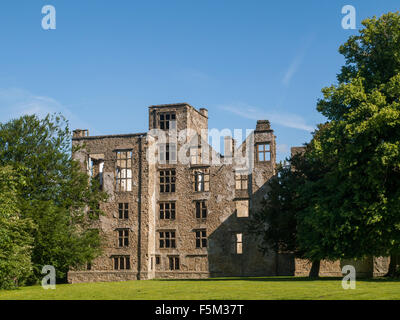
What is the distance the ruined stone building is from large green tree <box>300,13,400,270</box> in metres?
15.3

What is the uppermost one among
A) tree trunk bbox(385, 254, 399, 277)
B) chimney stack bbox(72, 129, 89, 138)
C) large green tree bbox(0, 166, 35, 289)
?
chimney stack bbox(72, 129, 89, 138)

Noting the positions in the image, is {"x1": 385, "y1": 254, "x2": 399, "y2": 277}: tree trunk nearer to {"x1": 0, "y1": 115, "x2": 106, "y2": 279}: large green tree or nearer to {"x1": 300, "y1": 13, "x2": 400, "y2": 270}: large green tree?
{"x1": 300, "y1": 13, "x2": 400, "y2": 270}: large green tree

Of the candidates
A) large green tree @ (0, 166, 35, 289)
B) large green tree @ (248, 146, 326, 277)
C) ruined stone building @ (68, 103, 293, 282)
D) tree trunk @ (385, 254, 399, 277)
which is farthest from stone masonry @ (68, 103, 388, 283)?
large green tree @ (0, 166, 35, 289)

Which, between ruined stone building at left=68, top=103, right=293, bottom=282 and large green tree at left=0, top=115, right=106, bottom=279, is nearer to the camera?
large green tree at left=0, top=115, right=106, bottom=279

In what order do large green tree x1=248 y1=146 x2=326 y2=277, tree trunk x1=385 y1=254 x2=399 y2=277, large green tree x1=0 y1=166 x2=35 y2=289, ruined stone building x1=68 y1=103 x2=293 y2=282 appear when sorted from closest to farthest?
1. large green tree x1=0 y1=166 x2=35 y2=289
2. tree trunk x1=385 y1=254 x2=399 y2=277
3. large green tree x1=248 y1=146 x2=326 y2=277
4. ruined stone building x1=68 y1=103 x2=293 y2=282

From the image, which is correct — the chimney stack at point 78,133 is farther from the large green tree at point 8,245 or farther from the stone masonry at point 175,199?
the large green tree at point 8,245

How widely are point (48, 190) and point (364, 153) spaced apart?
24.7 metres

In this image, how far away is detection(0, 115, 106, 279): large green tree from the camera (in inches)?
1599

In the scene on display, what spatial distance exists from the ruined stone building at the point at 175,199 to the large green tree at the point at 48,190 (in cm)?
386

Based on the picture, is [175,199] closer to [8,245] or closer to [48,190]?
[48,190]

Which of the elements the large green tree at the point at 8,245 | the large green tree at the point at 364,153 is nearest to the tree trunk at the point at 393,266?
the large green tree at the point at 364,153

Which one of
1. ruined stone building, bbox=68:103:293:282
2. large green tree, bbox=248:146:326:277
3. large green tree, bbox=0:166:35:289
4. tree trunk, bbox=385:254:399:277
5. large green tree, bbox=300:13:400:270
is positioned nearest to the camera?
large green tree, bbox=300:13:400:270

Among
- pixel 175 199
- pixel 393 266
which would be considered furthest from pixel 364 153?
pixel 175 199
